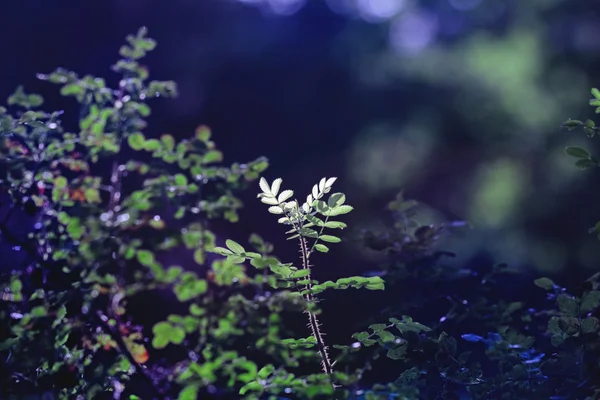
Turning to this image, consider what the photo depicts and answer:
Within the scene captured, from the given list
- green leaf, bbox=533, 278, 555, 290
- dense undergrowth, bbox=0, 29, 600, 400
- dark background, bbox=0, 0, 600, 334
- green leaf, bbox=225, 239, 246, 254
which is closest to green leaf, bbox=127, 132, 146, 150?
dense undergrowth, bbox=0, 29, 600, 400

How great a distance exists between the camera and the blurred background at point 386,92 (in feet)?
18.0

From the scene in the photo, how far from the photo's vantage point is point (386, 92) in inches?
260

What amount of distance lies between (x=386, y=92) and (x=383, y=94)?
2.0 inches

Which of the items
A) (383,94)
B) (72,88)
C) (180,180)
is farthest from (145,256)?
(383,94)

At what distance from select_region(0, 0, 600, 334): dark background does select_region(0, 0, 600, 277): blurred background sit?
15 millimetres

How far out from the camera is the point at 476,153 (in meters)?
7.10

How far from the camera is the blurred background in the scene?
5496 millimetres

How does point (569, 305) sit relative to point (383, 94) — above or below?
below

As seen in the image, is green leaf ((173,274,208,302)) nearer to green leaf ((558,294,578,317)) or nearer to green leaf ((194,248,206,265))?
green leaf ((194,248,206,265))

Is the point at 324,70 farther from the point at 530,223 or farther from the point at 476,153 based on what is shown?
the point at 530,223

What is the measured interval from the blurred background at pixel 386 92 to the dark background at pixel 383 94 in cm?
1

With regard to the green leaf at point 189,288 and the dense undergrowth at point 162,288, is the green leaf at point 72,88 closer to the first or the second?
the dense undergrowth at point 162,288

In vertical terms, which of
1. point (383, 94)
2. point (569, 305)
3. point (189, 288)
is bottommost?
point (189, 288)

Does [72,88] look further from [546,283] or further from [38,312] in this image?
[546,283]
